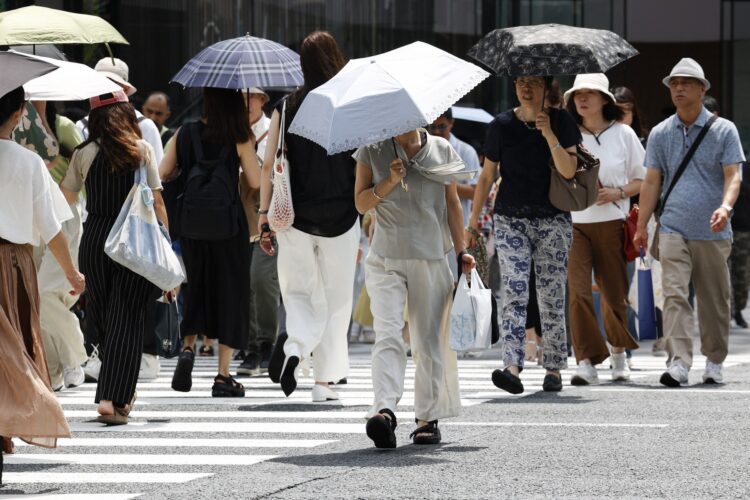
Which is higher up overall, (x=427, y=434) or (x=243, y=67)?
(x=243, y=67)

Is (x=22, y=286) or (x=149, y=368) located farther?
(x=149, y=368)

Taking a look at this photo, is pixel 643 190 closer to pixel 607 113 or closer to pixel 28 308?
pixel 607 113

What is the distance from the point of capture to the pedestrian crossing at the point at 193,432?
25.5ft

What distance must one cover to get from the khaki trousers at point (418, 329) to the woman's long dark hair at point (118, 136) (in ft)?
5.43

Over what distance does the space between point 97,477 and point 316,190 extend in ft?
11.1

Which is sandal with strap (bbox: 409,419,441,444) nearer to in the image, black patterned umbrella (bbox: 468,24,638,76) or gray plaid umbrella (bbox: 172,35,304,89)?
black patterned umbrella (bbox: 468,24,638,76)

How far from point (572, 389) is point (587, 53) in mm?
2249

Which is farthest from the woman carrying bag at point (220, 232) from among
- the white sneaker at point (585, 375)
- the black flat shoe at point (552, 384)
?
the white sneaker at point (585, 375)

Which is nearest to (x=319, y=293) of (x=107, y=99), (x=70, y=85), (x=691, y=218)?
(x=107, y=99)

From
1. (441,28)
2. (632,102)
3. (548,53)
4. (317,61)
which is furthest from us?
(441,28)

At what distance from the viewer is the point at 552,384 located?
11461mm

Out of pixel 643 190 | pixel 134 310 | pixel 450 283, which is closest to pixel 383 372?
pixel 450 283

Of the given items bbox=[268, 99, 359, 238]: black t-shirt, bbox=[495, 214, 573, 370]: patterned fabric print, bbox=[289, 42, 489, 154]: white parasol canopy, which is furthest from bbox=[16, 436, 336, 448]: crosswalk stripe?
bbox=[495, 214, 573, 370]: patterned fabric print

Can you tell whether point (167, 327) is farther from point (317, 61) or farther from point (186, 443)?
point (186, 443)
